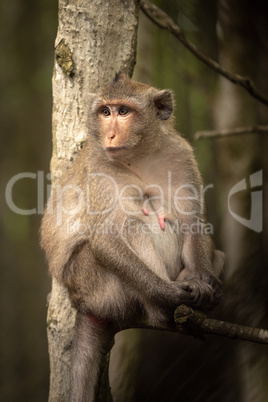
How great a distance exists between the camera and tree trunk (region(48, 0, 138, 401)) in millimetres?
3488

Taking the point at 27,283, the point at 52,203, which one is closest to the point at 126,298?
the point at 52,203

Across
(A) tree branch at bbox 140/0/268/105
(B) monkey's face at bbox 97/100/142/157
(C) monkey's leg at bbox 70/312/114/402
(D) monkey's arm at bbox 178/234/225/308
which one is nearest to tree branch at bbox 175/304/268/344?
(D) monkey's arm at bbox 178/234/225/308

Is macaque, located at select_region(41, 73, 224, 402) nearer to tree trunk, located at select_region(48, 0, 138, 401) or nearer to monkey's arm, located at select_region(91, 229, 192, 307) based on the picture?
monkey's arm, located at select_region(91, 229, 192, 307)

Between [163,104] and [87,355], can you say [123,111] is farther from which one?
[87,355]

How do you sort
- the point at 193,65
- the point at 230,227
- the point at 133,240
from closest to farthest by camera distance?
the point at 133,240 → the point at 230,227 → the point at 193,65

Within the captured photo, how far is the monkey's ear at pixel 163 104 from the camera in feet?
10.7

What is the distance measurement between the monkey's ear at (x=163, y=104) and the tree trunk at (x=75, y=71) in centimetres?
52

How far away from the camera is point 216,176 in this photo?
16.7 feet

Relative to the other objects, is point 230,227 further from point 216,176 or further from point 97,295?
point 97,295

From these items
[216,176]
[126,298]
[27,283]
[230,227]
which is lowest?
[27,283]

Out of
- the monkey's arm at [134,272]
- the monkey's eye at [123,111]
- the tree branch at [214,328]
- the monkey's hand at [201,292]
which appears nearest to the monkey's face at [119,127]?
the monkey's eye at [123,111]

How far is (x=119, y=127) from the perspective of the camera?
3.11 metres

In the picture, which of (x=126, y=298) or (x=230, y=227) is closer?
(x=126, y=298)

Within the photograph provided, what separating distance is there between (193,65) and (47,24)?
2641 mm
